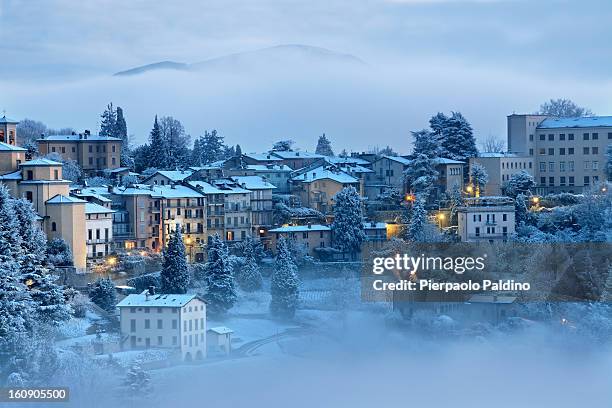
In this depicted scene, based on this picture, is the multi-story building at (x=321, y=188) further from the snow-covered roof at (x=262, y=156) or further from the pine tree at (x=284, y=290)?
the pine tree at (x=284, y=290)

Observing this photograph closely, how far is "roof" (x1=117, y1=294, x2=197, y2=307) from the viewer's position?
17.1m

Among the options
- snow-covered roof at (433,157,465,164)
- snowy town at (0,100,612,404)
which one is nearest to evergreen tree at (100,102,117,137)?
snowy town at (0,100,612,404)

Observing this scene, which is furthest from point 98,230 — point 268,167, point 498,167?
point 498,167

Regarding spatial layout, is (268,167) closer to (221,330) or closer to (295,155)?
(295,155)

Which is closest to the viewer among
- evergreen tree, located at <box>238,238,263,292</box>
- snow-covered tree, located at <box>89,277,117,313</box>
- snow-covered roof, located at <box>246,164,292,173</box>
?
snow-covered tree, located at <box>89,277,117,313</box>

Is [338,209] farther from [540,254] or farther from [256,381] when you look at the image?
[256,381]

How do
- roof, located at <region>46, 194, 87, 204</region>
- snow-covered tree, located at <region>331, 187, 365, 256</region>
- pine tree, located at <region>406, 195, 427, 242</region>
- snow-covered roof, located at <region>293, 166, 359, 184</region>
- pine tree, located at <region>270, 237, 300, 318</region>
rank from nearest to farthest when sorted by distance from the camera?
roof, located at <region>46, 194, 87, 204</region>
pine tree, located at <region>270, 237, 300, 318</region>
pine tree, located at <region>406, 195, 427, 242</region>
snow-covered tree, located at <region>331, 187, 365, 256</region>
snow-covered roof, located at <region>293, 166, 359, 184</region>

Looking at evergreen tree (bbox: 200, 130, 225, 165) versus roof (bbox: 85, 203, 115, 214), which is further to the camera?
evergreen tree (bbox: 200, 130, 225, 165)

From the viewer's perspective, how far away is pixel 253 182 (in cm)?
2273

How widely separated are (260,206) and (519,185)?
371cm

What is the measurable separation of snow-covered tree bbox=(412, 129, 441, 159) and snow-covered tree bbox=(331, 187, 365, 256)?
6.02 feet

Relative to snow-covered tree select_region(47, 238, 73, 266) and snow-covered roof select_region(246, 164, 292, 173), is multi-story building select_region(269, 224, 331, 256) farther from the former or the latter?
snow-covered tree select_region(47, 238, 73, 266)

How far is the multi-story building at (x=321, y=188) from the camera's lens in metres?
22.8

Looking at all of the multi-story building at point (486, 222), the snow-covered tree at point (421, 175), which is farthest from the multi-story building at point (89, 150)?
the multi-story building at point (486, 222)
